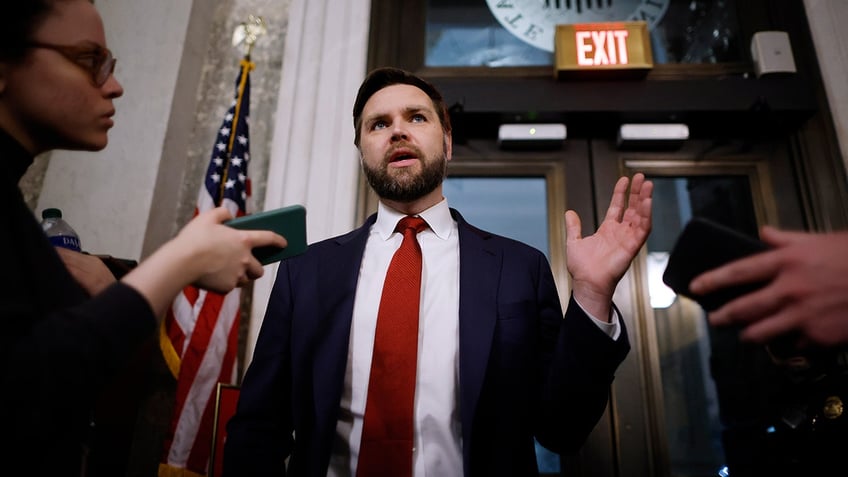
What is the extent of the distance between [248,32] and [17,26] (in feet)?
7.46

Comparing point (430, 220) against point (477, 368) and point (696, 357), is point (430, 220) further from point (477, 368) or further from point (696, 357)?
point (696, 357)

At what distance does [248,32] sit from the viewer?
2.98 meters

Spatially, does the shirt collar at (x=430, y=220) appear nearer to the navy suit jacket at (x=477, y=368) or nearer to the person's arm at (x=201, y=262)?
the navy suit jacket at (x=477, y=368)

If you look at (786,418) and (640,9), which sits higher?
(640,9)

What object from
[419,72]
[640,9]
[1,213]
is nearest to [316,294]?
[1,213]

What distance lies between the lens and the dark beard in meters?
1.73

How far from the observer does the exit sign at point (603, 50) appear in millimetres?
2826

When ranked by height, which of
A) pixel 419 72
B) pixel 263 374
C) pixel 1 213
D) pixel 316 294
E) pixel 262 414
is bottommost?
pixel 262 414

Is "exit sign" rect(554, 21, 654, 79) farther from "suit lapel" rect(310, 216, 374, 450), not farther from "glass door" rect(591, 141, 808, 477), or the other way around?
"suit lapel" rect(310, 216, 374, 450)

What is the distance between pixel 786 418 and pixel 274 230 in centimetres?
267

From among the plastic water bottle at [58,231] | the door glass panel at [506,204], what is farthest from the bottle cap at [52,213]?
the door glass panel at [506,204]

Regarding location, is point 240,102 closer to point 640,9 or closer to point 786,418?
point 640,9

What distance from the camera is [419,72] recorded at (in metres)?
3.07

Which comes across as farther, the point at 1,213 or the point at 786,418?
the point at 786,418
